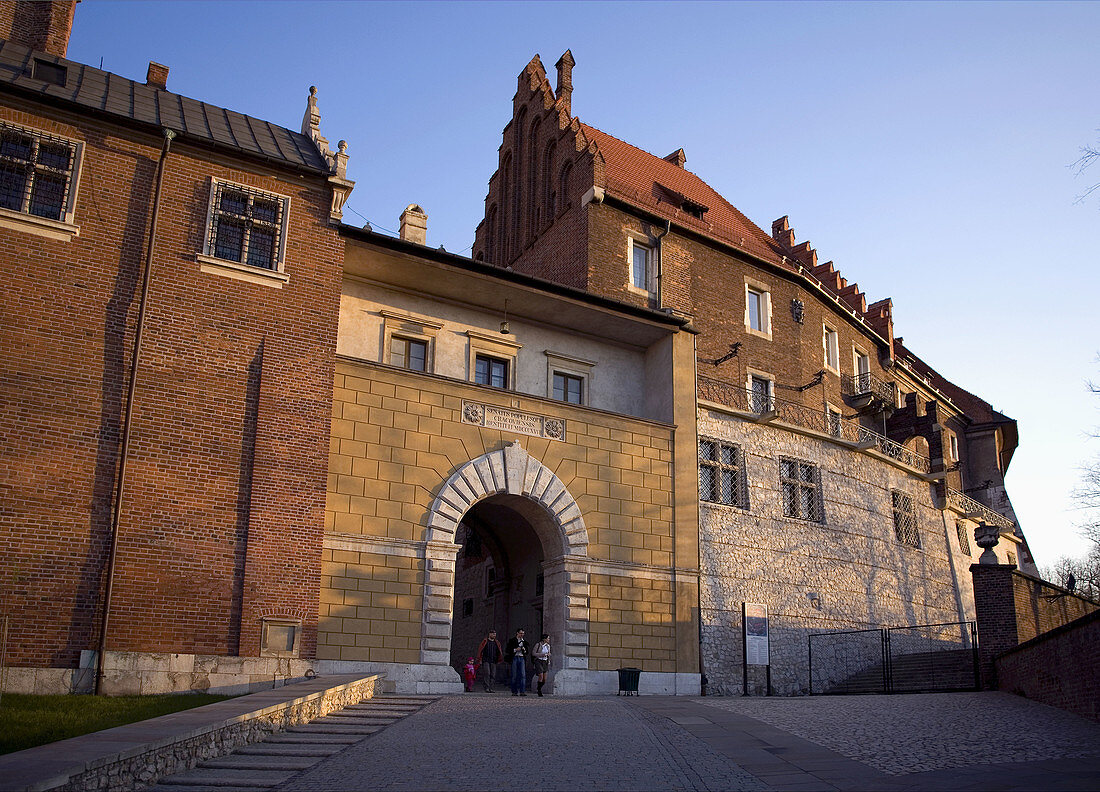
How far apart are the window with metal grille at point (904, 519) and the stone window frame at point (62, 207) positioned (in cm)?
2667

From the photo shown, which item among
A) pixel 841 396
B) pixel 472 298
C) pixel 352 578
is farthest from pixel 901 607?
pixel 352 578

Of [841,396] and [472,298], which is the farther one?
[841,396]

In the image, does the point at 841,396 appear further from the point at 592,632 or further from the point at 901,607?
the point at 592,632

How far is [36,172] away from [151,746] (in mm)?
12687

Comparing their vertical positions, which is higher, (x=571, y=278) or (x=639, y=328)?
(x=571, y=278)

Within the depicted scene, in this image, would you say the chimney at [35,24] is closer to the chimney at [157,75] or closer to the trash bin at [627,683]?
the chimney at [157,75]

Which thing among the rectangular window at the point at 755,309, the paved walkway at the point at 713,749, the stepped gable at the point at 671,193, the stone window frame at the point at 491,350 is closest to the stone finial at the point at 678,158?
the stepped gable at the point at 671,193

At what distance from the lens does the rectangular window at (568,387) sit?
24828 mm

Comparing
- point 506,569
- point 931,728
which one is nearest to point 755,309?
point 506,569

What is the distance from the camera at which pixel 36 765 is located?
8.13 m

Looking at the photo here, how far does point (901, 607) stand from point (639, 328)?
14308mm

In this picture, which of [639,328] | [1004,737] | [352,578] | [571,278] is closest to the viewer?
[1004,737]

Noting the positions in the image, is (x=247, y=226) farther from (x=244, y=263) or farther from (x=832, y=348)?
(x=832, y=348)

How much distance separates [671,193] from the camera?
1270 inches
